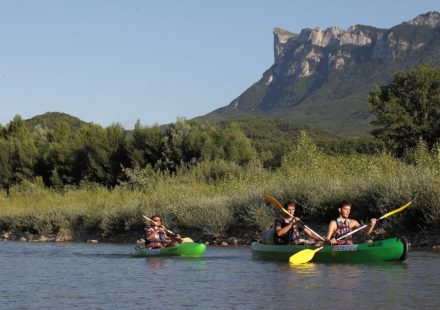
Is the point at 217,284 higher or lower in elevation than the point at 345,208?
lower

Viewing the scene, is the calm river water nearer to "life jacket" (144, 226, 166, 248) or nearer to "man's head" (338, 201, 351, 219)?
"life jacket" (144, 226, 166, 248)

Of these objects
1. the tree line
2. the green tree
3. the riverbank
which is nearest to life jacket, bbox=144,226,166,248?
the riverbank

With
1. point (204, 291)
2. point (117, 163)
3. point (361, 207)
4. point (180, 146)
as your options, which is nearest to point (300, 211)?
point (361, 207)

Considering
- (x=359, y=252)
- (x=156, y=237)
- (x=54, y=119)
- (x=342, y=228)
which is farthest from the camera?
(x=54, y=119)

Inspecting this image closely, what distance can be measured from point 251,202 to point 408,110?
112ft

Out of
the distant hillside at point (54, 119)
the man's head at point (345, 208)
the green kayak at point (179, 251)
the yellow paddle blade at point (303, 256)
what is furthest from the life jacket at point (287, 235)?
the distant hillside at point (54, 119)

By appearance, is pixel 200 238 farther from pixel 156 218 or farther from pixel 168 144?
pixel 168 144

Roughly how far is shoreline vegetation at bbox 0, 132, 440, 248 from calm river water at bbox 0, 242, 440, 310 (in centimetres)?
320

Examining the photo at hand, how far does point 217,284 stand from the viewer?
50.5 feet

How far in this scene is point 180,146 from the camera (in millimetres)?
47500

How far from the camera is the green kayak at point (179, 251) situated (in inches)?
838

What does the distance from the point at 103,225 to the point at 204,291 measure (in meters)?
18.0

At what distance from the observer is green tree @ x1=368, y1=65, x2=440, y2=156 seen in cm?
5569

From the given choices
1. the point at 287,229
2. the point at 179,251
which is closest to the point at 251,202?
the point at 179,251
